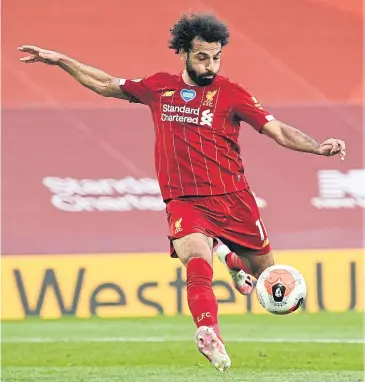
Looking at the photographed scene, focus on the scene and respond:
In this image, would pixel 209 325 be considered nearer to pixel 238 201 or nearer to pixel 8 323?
pixel 238 201

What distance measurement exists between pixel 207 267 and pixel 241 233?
860 millimetres

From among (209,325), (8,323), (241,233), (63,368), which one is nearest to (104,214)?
(8,323)

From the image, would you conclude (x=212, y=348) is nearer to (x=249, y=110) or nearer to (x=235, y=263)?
(x=249, y=110)

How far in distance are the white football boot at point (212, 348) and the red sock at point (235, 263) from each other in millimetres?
1939

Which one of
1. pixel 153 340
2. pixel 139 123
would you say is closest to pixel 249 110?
pixel 153 340

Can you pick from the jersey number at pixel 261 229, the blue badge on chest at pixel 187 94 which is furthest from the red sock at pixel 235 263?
the blue badge on chest at pixel 187 94

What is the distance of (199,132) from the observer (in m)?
8.90

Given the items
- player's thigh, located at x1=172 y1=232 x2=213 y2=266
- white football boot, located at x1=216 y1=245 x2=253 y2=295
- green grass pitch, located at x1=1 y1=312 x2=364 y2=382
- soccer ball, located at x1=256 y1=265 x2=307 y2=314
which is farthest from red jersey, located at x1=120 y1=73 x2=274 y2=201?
green grass pitch, located at x1=1 y1=312 x2=364 y2=382

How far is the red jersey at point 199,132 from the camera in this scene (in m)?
8.90

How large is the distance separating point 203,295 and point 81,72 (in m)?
2.22

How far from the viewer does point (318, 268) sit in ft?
52.5

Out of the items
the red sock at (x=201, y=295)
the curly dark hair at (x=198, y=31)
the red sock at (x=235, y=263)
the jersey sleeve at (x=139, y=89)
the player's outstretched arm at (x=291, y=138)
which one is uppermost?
the curly dark hair at (x=198, y=31)

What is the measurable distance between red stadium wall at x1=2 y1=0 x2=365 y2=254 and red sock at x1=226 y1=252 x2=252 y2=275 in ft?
20.0

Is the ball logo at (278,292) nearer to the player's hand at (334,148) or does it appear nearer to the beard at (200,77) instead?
the player's hand at (334,148)
